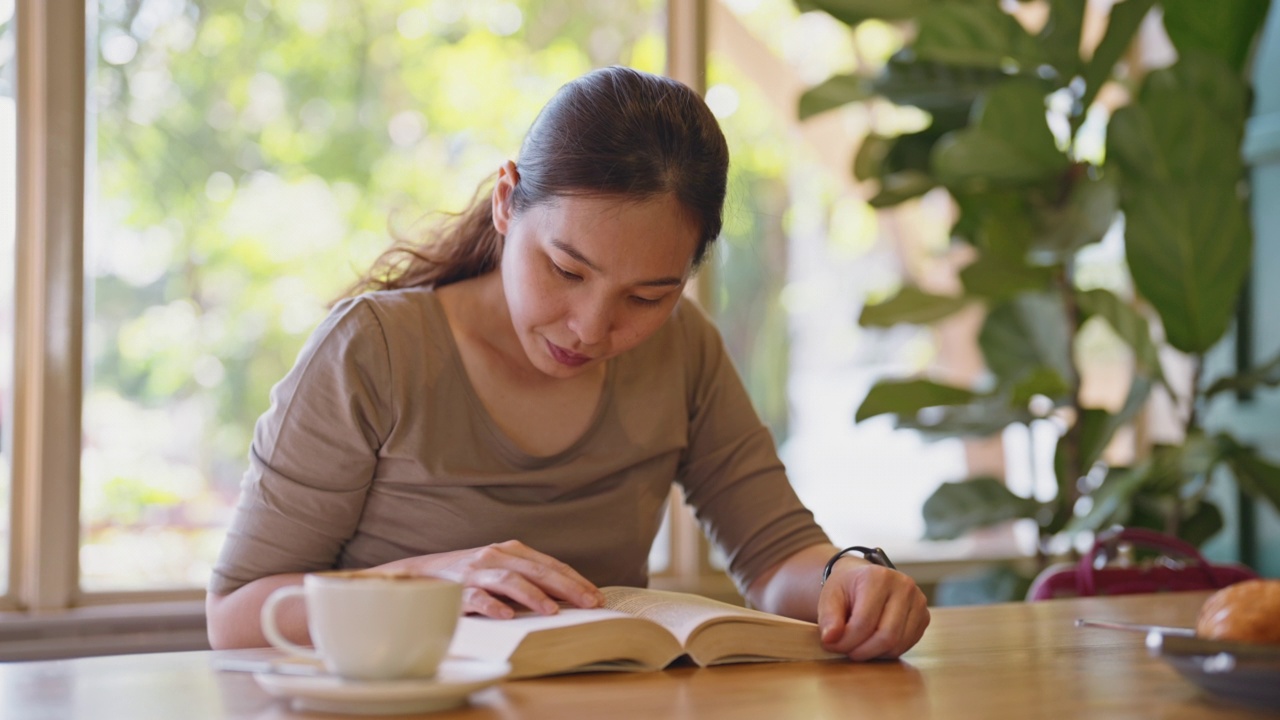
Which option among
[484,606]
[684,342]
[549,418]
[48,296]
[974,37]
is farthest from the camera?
[974,37]

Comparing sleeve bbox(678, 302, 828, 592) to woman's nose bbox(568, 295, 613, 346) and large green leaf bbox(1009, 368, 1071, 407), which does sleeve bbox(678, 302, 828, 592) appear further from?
large green leaf bbox(1009, 368, 1071, 407)

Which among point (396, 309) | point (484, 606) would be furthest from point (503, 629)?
point (396, 309)

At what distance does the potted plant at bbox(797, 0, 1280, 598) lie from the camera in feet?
7.77

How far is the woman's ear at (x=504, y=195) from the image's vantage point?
1.36 meters

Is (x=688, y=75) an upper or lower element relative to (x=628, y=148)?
upper

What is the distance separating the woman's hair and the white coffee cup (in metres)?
0.57

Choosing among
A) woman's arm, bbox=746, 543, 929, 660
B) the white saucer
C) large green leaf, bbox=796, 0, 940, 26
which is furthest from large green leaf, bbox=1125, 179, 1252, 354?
the white saucer

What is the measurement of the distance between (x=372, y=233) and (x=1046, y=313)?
1418 millimetres

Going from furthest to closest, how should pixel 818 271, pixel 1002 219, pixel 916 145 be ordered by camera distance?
pixel 818 271, pixel 916 145, pixel 1002 219

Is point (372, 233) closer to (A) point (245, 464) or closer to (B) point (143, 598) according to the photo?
(A) point (245, 464)

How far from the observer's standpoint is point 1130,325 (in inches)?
98.7

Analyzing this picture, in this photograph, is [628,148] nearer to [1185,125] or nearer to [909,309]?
[909,309]

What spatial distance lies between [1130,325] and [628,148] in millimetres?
1621

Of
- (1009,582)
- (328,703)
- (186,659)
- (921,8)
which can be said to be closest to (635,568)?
(186,659)
